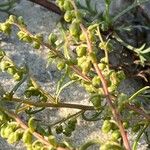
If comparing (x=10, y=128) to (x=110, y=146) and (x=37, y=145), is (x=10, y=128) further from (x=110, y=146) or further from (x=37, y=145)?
(x=110, y=146)

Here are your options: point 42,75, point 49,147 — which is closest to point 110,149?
point 49,147

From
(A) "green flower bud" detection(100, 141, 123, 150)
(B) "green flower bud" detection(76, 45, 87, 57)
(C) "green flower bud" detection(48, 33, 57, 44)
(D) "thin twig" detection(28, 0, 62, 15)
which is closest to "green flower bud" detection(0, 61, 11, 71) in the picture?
(C) "green flower bud" detection(48, 33, 57, 44)

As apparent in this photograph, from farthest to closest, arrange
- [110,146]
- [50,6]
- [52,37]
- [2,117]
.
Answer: [50,6], [52,37], [2,117], [110,146]

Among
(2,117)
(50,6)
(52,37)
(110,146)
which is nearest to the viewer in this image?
(110,146)

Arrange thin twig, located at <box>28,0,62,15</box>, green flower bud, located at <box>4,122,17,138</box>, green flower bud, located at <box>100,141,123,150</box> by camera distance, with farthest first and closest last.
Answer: thin twig, located at <box>28,0,62,15</box>, green flower bud, located at <box>4,122,17,138</box>, green flower bud, located at <box>100,141,123,150</box>

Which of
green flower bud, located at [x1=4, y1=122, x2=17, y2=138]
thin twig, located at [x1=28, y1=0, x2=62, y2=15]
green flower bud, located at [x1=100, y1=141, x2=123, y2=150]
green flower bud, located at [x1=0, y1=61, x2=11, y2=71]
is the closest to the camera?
green flower bud, located at [x1=100, y1=141, x2=123, y2=150]

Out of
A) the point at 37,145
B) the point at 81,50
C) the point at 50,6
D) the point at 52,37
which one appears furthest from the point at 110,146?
the point at 50,6

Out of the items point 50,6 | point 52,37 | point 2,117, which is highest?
point 52,37

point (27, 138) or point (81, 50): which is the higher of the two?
point (81, 50)

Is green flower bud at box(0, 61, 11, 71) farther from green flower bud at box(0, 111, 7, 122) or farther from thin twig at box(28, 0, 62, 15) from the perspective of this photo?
thin twig at box(28, 0, 62, 15)

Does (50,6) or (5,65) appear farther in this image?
(50,6)

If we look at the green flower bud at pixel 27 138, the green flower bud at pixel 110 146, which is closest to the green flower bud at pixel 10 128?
the green flower bud at pixel 27 138

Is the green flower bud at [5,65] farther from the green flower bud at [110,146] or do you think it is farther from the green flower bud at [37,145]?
the green flower bud at [110,146]
